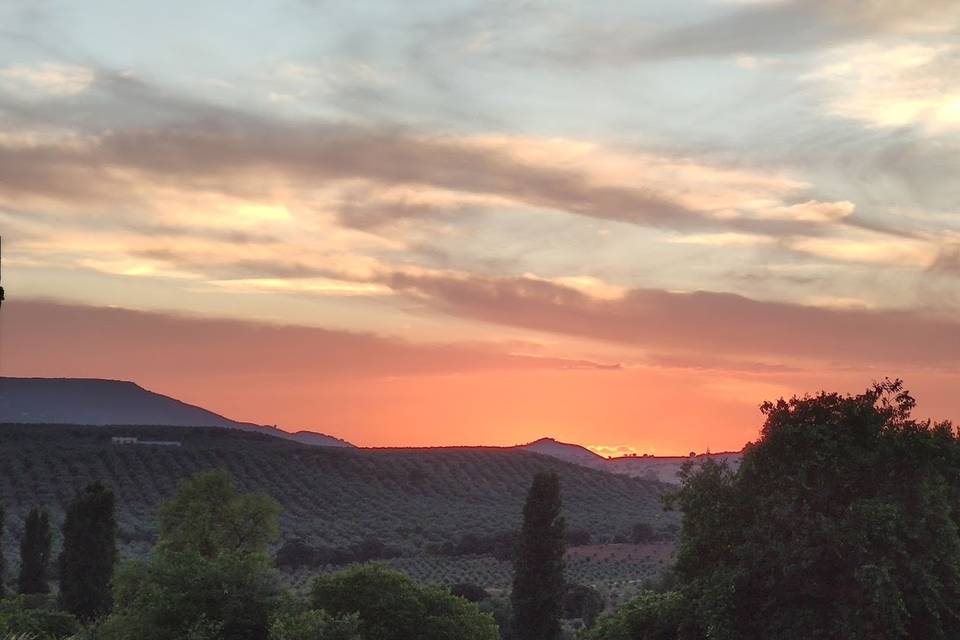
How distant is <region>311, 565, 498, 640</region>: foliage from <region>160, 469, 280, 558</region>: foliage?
2984cm

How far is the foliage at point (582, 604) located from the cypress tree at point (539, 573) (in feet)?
53.2

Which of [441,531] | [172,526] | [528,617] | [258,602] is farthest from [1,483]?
[258,602]

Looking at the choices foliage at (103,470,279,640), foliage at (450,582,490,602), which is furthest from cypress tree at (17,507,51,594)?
foliage at (103,470,279,640)

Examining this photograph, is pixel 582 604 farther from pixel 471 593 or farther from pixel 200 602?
pixel 200 602

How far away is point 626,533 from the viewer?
166 metres

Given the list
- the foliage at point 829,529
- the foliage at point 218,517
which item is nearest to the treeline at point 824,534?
the foliage at point 829,529

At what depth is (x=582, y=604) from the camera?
84.5m

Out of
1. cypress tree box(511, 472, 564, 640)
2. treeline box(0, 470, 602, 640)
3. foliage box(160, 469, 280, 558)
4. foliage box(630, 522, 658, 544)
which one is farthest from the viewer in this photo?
foliage box(630, 522, 658, 544)

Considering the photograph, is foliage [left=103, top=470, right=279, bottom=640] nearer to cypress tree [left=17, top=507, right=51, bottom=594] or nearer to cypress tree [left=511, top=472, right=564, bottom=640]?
cypress tree [left=511, top=472, right=564, bottom=640]

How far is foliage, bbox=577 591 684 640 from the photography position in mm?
38594

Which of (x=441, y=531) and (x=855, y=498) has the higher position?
(x=855, y=498)

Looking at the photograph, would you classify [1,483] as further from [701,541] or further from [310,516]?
[701,541]

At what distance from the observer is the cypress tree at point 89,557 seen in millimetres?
71875

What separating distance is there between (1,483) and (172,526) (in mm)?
112593
